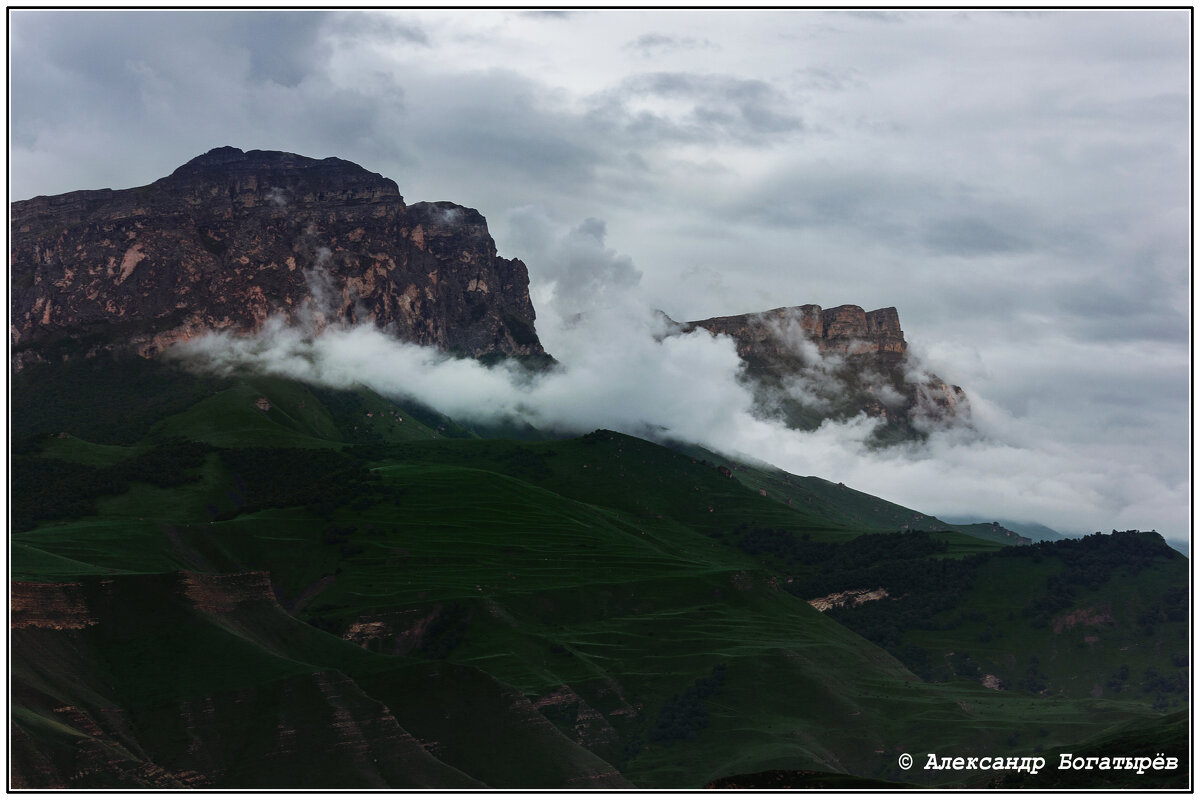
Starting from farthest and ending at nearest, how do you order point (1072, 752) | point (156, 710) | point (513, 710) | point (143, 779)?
point (513, 710), point (1072, 752), point (156, 710), point (143, 779)

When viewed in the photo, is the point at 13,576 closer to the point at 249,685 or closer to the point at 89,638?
the point at 89,638

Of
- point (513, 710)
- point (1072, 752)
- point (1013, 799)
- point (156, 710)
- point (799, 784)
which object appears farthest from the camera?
point (513, 710)

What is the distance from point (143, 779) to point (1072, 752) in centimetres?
12291

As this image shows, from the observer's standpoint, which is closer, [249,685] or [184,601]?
[249,685]

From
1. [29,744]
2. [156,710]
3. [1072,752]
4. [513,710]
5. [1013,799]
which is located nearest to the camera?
[1013,799]

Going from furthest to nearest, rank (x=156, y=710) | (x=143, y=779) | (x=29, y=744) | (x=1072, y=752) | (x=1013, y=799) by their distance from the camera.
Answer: (x=1072, y=752), (x=156, y=710), (x=143, y=779), (x=29, y=744), (x=1013, y=799)

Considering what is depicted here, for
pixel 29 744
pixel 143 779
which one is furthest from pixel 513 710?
pixel 29 744

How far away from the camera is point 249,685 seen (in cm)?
17225

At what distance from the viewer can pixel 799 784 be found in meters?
128

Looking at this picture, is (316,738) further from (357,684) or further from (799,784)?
(799,784)

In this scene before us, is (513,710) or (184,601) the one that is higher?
(184,601)

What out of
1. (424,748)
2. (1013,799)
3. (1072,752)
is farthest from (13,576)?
(1072,752)

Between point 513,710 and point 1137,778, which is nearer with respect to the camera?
point 1137,778

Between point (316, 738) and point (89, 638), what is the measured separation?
117ft
